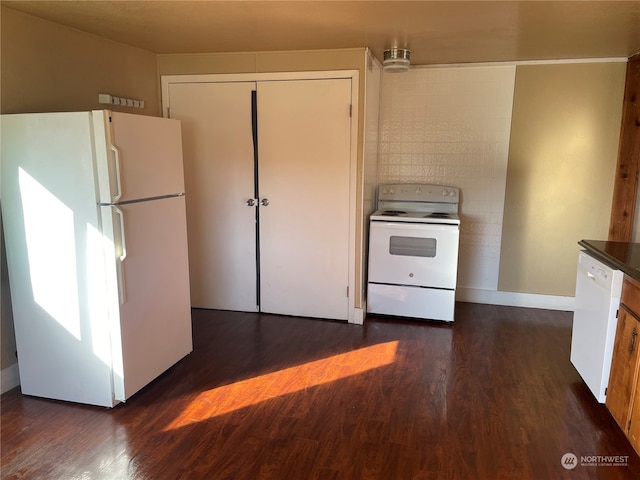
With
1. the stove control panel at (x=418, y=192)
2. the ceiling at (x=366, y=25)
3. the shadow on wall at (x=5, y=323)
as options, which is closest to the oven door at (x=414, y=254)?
the stove control panel at (x=418, y=192)

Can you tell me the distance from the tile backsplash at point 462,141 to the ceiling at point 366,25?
443mm

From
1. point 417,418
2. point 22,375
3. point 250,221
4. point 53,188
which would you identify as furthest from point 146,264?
point 417,418

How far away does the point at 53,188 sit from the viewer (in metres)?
2.36

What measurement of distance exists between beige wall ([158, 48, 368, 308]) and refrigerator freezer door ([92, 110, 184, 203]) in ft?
3.68

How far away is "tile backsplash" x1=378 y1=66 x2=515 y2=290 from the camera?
404cm

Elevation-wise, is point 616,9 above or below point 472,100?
above

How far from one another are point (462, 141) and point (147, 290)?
2.96m

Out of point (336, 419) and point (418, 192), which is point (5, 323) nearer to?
point (336, 419)

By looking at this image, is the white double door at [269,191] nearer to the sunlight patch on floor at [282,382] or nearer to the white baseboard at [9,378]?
the sunlight patch on floor at [282,382]

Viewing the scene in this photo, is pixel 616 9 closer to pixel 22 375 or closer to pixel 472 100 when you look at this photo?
pixel 472 100

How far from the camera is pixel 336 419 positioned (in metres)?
2.44

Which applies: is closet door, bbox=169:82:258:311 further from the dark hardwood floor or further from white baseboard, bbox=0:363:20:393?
white baseboard, bbox=0:363:20:393

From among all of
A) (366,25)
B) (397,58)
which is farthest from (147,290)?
(397,58)

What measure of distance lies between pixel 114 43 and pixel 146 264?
5.64 ft
